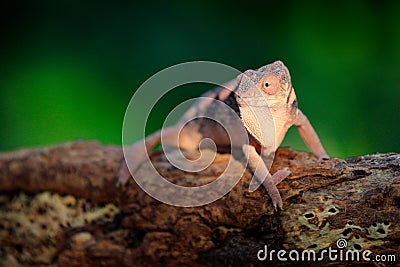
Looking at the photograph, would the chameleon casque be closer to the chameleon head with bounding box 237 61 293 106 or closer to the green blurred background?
the chameleon head with bounding box 237 61 293 106

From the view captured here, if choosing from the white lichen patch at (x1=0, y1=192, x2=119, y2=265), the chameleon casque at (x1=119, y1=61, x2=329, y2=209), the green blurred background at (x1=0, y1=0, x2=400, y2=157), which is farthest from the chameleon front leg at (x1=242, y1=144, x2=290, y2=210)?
the white lichen patch at (x1=0, y1=192, x2=119, y2=265)

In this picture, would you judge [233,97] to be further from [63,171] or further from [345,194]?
[63,171]

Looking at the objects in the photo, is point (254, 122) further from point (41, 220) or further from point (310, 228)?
point (41, 220)

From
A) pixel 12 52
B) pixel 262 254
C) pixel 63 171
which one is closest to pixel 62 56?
pixel 12 52

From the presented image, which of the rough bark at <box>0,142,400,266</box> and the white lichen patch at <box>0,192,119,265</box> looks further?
the white lichen patch at <box>0,192,119,265</box>

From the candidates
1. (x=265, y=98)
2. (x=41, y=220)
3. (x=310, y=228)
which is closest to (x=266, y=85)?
(x=265, y=98)

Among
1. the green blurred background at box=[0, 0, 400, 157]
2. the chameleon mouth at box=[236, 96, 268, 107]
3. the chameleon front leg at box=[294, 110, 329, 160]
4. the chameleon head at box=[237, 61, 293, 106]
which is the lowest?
the chameleon mouth at box=[236, 96, 268, 107]
